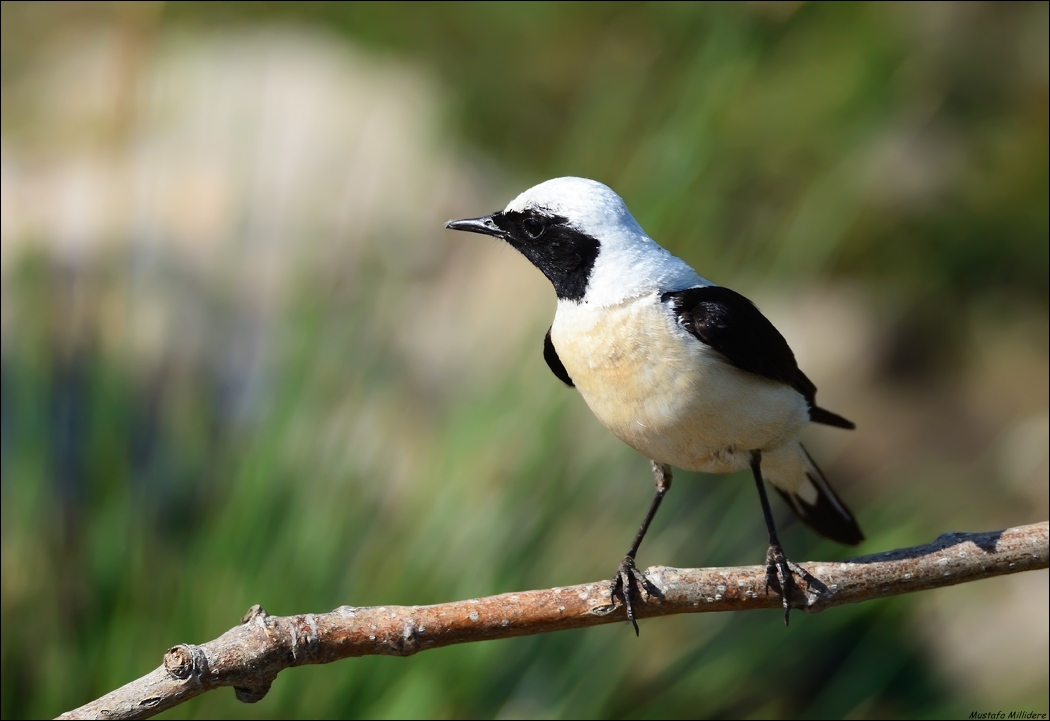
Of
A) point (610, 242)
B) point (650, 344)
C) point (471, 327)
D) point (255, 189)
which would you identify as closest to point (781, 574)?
point (650, 344)

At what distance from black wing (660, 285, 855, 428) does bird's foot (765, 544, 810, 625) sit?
1.23ft

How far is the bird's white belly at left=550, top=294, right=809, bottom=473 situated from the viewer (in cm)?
192

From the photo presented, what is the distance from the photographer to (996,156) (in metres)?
5.51

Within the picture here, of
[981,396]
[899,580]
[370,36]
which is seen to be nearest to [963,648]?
[981,396]

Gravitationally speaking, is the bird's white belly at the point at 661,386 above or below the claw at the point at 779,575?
above

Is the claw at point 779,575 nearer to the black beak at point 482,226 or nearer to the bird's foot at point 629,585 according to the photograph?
the bird's foot at point 629,585

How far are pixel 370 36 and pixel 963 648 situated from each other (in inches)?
178

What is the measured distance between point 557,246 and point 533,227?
7 cm

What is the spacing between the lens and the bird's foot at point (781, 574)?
2.11 meters

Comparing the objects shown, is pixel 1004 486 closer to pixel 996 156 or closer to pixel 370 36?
pixel 996 156

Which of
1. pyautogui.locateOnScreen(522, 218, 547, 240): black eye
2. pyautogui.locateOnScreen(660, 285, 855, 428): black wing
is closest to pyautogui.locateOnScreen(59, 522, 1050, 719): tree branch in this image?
pyautogui.locateOnScreen(660, 285, 855, 428): black wing

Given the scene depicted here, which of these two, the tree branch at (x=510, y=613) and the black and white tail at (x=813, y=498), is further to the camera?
the black and white tail at (x=813, y=498)

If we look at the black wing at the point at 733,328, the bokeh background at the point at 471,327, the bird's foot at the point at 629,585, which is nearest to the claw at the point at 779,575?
the bird's foot at the point at 629,585

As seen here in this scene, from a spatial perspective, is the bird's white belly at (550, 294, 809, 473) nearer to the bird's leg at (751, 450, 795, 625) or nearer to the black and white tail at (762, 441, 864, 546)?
the bird's leg at (751, 450, 795, 625)
